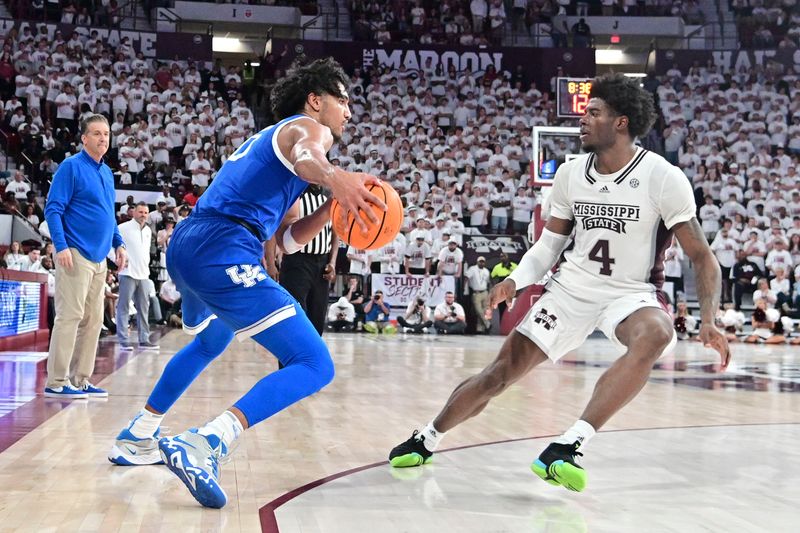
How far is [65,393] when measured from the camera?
663 centimetres

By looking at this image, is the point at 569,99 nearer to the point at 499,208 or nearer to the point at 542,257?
the point at 499,208

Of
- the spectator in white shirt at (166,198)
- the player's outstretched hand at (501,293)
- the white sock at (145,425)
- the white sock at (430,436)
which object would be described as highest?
the spectator in white shirt at (166,198)

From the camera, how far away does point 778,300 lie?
18641 millimetres

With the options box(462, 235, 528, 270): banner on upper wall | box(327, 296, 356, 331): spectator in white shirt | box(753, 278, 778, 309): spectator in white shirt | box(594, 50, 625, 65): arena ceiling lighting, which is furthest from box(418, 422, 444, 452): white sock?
box(594, 50, 625, 65): arena ceiling lighting

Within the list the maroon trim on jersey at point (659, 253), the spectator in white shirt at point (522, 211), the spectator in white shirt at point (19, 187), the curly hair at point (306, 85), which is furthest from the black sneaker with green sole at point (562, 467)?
the spectator in white shirt at point (522, 211)

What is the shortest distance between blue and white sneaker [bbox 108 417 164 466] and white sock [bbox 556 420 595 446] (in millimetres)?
1812

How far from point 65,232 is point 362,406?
2.37 m

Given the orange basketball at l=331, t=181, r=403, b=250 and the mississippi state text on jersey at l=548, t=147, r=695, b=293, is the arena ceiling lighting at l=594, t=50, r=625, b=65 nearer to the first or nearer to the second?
the mississippi state text on jersey at l=548, t=147, r=695, b=293

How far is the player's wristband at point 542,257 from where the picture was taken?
14.7 ft

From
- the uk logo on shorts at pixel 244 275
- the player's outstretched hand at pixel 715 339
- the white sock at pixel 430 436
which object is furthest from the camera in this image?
the white sock at pixel 430 436

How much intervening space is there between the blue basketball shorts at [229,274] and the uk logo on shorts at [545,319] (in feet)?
3.88

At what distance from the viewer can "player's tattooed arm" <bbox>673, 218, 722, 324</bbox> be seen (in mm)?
A: 4129

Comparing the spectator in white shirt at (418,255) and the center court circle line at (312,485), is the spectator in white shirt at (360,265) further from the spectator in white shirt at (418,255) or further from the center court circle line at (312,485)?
the center court circle line at (312,485)

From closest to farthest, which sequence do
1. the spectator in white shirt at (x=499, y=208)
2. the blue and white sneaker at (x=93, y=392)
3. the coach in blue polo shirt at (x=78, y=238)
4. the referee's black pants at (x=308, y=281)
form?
the coach in blue polo shirt at (x=78, y=238) → the blue and white sneaker at (x=93, y=392) → the referee's black pants at (x=308, y=281) → the spectator in white shirt at (x=499, y=208)
